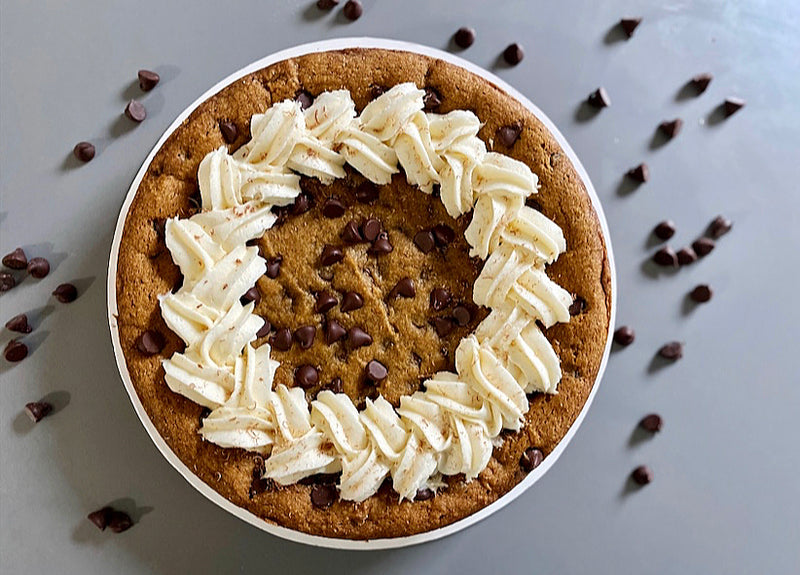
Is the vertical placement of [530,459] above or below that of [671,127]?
below

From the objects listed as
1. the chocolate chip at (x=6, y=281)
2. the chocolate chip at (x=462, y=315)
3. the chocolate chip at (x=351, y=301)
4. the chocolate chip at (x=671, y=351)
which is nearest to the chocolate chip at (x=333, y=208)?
the chocolate chip at (x=351, y=301)

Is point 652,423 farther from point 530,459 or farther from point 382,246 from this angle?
point 382,246

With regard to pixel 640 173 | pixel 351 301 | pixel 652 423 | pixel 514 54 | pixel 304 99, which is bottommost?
pixel 652 423

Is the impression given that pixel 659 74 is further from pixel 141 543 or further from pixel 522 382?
pixel 141 543

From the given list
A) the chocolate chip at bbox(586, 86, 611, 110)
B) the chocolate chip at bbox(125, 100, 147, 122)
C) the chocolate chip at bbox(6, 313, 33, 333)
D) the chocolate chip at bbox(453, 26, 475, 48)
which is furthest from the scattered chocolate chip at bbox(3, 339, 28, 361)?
the chocolate chip at bbox(586, 86, 611, 110)

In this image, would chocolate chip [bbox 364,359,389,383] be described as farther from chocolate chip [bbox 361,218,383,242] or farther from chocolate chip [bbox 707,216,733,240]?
chocolate chip [bbox 707,216,733,240]

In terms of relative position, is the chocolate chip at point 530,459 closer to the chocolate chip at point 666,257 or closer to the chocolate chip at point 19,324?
the chocolate chip at point 666,257

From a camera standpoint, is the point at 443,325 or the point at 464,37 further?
the point at 464,37

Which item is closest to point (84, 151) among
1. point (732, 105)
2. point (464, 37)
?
point (464, 37)

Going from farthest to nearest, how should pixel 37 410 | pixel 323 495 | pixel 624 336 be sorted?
pixel 624 336
pixel 37 410
pixel 323 495
